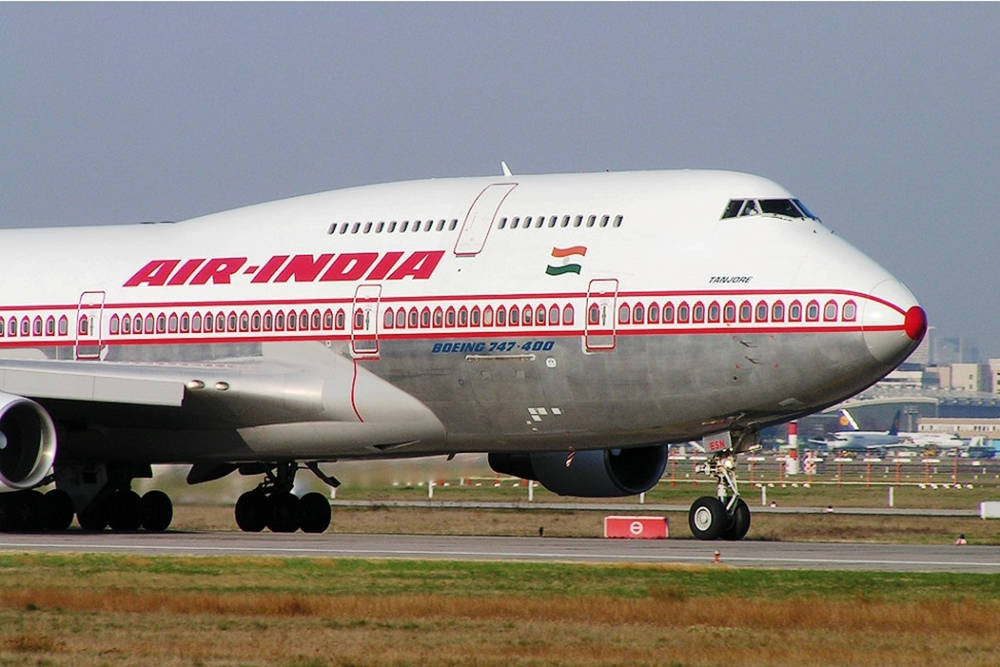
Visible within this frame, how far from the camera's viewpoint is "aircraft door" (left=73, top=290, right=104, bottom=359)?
3406 cm

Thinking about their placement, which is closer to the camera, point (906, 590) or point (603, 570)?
point (906, 590)

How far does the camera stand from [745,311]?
92.4 ft

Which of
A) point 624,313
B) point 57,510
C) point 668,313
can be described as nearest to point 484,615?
point 668,313

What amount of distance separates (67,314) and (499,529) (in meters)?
10.2

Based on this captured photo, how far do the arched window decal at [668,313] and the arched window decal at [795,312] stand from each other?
1900 mm

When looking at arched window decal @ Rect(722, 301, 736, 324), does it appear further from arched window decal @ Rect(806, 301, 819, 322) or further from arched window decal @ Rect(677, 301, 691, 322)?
arched window decal @ Rect(806, 301, 819, 322)

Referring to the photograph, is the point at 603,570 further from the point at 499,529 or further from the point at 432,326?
the point at 499,529

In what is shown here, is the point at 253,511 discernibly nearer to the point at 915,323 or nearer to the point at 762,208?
the point at 762,208

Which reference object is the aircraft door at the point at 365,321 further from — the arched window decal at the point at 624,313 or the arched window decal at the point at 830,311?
the arched window decal at the point at 830,311

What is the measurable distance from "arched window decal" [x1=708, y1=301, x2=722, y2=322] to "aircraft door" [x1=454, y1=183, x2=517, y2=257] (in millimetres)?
4471

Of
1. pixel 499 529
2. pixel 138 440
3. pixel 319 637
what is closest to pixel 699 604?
pixel 319 637

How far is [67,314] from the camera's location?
1355 inches


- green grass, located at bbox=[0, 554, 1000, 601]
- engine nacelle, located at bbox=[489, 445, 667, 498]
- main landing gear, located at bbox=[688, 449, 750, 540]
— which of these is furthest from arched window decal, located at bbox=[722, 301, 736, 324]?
green grass, located at bbox=[0, 554, 1000, 601]

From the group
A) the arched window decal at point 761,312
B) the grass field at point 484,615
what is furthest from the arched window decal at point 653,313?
the grass field at point 484,615
